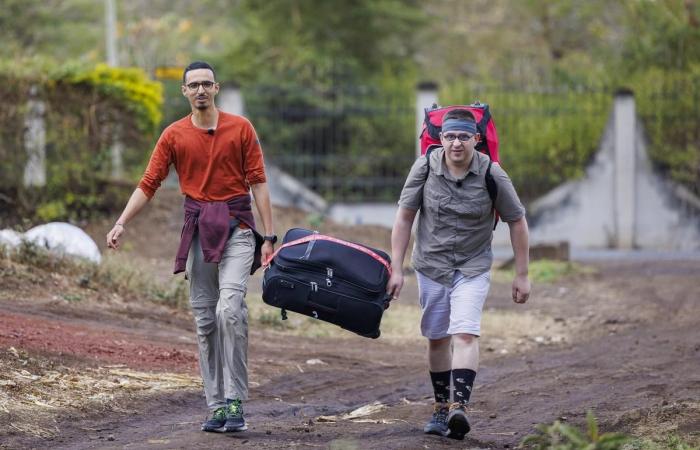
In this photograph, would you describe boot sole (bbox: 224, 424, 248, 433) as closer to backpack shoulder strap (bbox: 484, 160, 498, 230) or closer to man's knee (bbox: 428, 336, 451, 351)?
man's knee (bbox: 428, 336, 451, 351)

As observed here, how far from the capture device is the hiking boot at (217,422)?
276 inches

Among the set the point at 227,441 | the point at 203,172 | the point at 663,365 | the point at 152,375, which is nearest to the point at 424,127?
the point at 203,172

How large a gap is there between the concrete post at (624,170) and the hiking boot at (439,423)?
16.3 m

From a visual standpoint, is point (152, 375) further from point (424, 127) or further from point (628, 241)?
point (628, 241)

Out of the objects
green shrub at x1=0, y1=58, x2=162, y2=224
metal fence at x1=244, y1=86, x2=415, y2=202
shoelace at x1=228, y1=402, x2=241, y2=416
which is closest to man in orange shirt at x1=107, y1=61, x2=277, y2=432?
shoelace at x1=228, y1=402, x2=241, y2=416

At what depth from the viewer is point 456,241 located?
6969 mm

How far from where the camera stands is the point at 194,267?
7129 millimetres

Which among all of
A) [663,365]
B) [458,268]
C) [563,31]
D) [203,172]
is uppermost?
[563,31]

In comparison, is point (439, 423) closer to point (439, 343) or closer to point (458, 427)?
point (458, 427)

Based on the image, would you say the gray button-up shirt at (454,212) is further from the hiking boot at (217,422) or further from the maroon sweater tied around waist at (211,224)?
the hiking boot at (217,422)

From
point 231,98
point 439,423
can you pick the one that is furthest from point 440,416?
point 231,98

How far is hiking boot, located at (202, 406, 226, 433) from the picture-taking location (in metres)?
7.02

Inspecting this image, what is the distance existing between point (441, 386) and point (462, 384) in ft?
1.25

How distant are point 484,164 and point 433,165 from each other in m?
0.27
